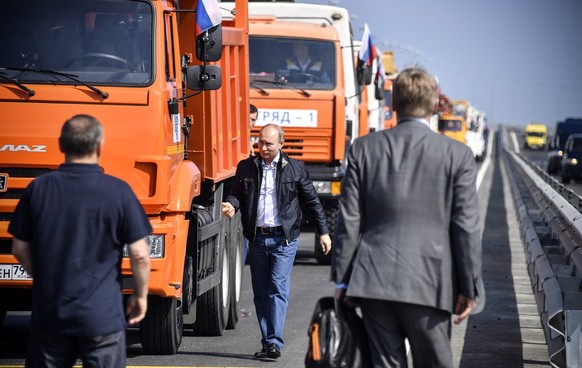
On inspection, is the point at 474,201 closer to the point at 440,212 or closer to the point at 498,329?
the point at 440,212

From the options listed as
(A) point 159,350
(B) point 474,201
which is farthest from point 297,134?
(B) point 474,201

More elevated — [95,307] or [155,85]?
[155,85]

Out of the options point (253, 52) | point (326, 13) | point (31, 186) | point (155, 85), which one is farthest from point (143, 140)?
point (326, 13)

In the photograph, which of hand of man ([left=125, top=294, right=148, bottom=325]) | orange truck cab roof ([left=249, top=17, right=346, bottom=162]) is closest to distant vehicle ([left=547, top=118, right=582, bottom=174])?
orange truck cab roof ([left=249, top=17, right=346, bottom=162])

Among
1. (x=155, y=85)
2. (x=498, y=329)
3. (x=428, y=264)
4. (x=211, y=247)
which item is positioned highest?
(x=155, y=85)

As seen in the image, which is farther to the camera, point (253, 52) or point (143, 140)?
point (253, 52)

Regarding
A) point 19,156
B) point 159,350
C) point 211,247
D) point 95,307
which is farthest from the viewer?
point 211,247

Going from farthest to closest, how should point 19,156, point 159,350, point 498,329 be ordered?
point 498,329 → point 159,350 → point 19,156

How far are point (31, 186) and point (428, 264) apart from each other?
175 cm

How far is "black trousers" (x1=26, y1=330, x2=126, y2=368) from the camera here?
230 inches

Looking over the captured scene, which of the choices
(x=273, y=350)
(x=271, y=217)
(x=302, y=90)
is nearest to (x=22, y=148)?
(x=271, y=217)

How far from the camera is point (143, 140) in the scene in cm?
947

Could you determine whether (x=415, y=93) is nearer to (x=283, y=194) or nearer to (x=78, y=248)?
(x=78, y=248)

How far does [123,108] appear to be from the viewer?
375 inches
